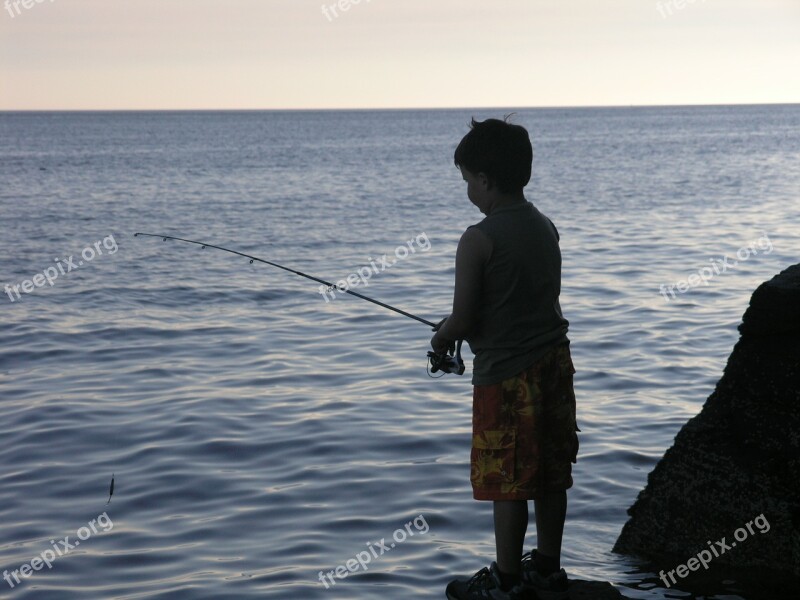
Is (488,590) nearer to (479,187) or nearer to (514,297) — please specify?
(514,297)

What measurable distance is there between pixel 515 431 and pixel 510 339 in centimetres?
33

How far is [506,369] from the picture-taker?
374 centimetres

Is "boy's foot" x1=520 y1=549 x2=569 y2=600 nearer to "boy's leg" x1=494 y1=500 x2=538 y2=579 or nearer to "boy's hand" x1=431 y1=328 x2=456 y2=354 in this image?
"boy's leg" x1=494 y1=500 x2=538 y2=579

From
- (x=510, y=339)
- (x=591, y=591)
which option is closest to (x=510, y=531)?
(x=591, y=591)

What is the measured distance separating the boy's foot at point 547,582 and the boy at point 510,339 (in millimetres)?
130

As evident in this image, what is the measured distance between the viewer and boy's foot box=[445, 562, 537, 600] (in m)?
3.84

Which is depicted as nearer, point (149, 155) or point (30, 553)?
point (30, 553)

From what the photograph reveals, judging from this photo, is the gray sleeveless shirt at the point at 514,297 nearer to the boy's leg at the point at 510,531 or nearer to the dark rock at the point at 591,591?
the boy's leg at the point at 510,531

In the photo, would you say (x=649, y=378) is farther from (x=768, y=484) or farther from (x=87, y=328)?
(x=87, y=328)

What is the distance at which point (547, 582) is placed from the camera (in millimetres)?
3973

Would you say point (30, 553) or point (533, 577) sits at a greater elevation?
point (533, 577)

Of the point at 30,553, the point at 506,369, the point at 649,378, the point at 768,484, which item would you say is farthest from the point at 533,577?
the point at 649,378

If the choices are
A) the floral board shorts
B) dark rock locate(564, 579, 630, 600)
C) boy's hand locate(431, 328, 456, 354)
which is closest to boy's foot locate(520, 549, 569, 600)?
dark rock locate(564, 579, 630, 600)

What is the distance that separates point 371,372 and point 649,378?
238 centimetres
